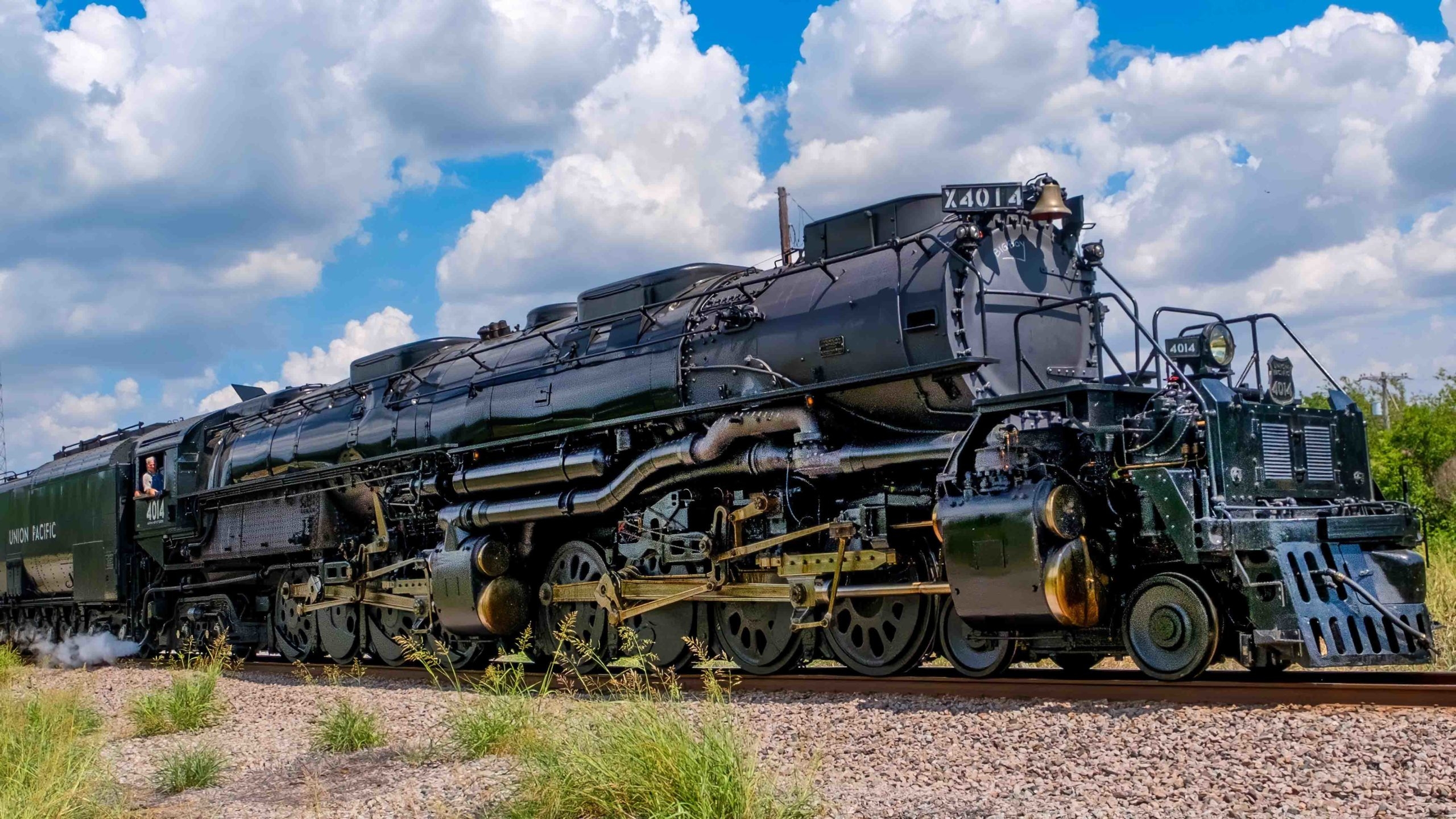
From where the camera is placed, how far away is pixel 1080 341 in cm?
1170

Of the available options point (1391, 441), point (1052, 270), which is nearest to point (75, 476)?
point (1052, 270)

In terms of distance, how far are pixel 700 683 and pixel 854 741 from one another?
4.16 meters

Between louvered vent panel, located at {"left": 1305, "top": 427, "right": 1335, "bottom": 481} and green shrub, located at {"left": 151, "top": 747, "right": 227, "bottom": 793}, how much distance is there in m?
8.94

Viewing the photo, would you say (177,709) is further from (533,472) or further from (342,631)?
(342,631)

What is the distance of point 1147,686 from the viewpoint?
28.3 feet

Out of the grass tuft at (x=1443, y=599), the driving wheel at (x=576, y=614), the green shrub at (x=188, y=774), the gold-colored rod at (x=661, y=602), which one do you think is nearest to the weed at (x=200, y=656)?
the driving wheel at (x=576, y=614)

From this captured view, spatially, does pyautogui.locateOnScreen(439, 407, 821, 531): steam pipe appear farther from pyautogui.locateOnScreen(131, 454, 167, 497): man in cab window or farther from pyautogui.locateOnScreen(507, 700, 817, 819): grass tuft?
pyautogui.locateOnScreen(131, 454, 167, 497): man in cab window

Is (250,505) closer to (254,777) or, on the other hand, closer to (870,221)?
(254,777)

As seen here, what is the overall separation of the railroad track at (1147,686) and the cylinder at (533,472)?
2.55m

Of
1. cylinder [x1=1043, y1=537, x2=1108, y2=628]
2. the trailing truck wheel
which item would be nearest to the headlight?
cylinder [x1=1043, y1=537, x2=1108, y2=628]

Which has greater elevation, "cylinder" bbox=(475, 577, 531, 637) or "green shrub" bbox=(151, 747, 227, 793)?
"cylinder" bbox=(475, 577, 531, 637)

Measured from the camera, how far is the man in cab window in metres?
21.0

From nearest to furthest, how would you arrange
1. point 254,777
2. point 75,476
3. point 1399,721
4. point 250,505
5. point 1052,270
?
1. point 1399,721
2. point 254,777
3. point 1052,270
4. point 250,505
5. point 75,476

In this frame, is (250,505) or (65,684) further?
(250,505)
